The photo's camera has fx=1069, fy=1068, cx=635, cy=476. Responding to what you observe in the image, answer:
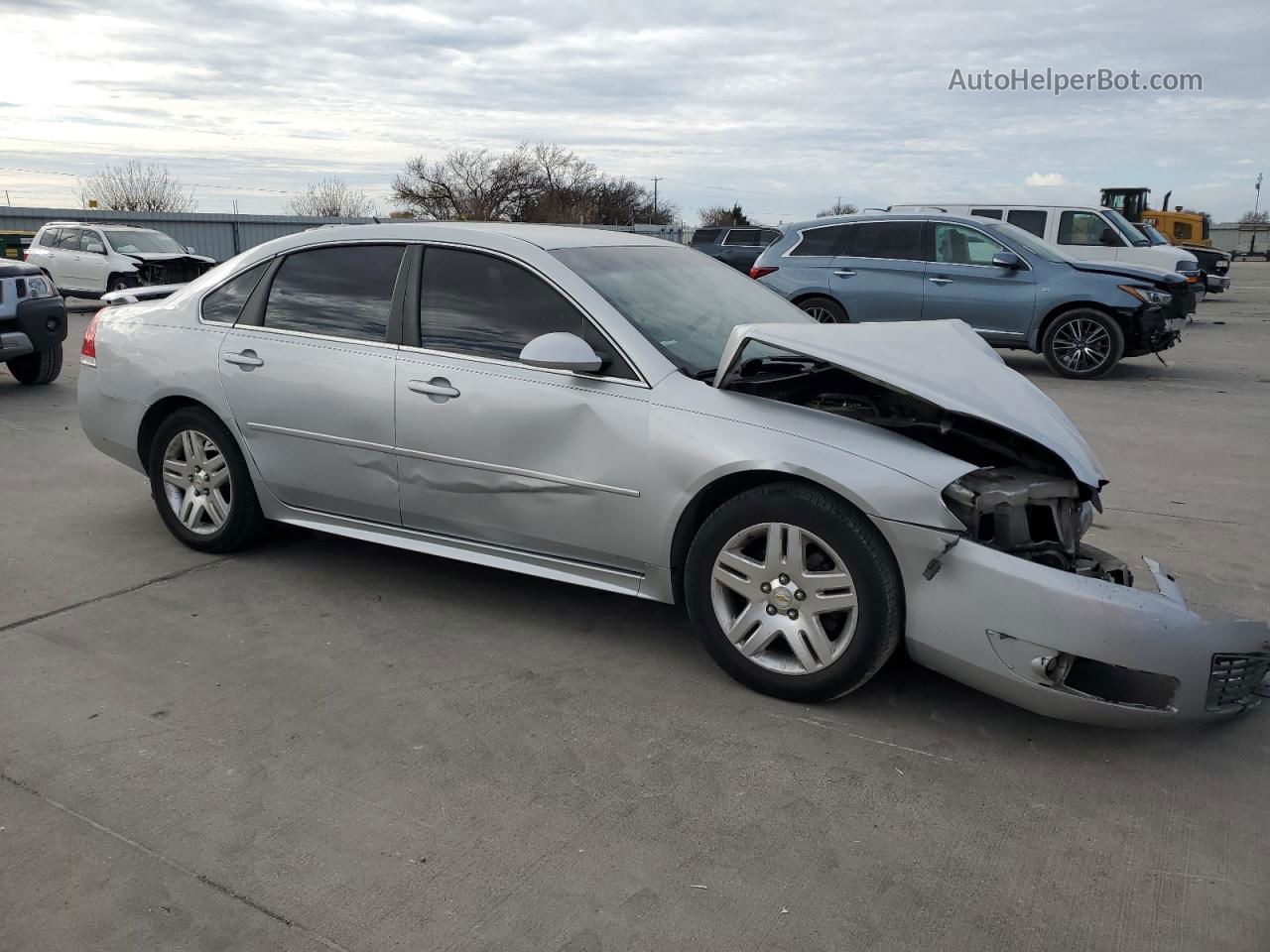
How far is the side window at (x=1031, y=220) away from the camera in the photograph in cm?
1599

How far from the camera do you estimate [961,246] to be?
1202 centimetres

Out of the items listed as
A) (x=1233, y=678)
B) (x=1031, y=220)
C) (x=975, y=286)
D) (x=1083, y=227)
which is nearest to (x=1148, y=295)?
(x=975, y=286)

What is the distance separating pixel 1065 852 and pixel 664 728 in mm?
1245

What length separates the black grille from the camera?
322cm

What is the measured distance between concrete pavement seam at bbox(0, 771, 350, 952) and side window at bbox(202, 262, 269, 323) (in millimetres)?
2403

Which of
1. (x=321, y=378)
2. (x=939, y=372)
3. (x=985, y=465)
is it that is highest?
(x=939, y=372)

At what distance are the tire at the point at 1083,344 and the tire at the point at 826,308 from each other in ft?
7.47

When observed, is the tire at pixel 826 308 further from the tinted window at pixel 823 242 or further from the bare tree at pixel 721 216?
the bare tree at pixel 721 216

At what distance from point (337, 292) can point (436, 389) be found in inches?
31.5

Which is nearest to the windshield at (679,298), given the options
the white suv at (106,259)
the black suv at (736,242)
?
the white suv at (106,259)

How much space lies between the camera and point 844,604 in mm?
3428

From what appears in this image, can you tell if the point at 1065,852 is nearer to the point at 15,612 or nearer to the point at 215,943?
the point at 215,943

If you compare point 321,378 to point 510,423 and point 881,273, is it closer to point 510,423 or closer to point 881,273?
point 510,423

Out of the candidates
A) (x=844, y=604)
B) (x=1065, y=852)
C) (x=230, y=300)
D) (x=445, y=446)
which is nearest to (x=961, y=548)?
(x=844, y=604)
